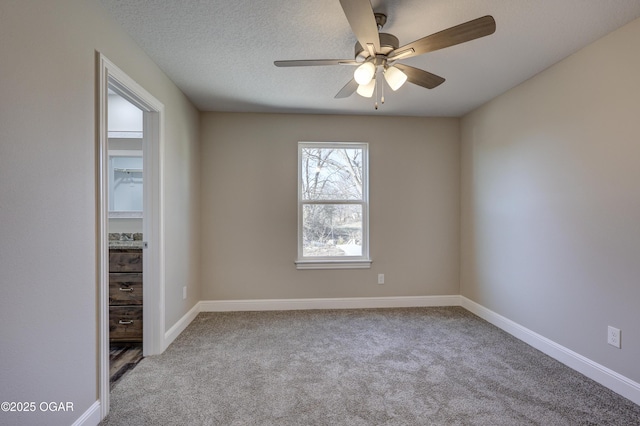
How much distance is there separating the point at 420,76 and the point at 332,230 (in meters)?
2.19

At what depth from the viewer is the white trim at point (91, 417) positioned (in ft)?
5.14

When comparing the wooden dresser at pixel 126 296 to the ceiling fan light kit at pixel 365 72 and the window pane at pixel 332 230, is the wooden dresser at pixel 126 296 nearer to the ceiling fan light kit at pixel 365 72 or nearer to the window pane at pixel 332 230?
the window pane at pixel 332 230

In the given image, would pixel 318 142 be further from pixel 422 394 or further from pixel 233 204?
pixel 422 394

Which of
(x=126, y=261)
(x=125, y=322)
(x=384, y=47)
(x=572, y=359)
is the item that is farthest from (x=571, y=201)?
(x=125, y=322)

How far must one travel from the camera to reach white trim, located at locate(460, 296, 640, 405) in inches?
76.2

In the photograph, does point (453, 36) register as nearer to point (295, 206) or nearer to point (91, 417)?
point (295, 206)

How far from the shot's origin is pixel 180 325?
297 cm

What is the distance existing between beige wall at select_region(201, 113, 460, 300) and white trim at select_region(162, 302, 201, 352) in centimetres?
24

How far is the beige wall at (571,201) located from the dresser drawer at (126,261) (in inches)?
137

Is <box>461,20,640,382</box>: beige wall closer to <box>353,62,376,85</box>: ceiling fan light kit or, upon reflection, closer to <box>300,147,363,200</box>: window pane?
<box>300,147,363,200</box>: window pane

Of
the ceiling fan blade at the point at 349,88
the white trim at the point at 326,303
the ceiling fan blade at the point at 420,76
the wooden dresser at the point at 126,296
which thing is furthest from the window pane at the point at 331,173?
the wooden dresser at the point at 126,296

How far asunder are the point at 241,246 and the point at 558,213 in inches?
123

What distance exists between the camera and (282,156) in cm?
370

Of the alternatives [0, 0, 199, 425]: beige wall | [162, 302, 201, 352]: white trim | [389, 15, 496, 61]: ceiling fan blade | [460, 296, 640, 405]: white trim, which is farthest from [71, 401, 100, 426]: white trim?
[460, 296, 640, 405]: white trim
